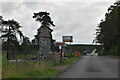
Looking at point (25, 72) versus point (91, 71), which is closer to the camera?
point (25, 72)

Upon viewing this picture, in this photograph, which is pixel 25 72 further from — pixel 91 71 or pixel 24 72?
pixel 91 71

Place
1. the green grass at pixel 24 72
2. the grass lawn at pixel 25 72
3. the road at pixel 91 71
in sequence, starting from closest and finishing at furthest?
the green grass at pixel 24 72 < the grass lawn at pixel 25 72 < the road at pixel 91 71

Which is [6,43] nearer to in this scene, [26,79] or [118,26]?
[118,26]

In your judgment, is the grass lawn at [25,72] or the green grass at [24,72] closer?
the green grass at [24,72]

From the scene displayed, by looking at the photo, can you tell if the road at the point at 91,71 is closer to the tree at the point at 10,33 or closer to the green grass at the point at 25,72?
the green grass at the point at 25,72

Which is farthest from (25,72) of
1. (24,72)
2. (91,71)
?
(91,71)

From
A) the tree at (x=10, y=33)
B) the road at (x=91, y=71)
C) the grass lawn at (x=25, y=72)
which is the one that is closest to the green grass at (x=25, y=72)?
the grass lawn at (x=25, y=72)

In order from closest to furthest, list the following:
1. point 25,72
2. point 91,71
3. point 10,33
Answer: point 25,72 < point 91,71 < point 10,33

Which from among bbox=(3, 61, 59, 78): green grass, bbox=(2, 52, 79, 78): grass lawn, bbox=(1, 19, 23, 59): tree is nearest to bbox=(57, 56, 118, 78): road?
bbox=(2, 52, 79, 78): grass lawn

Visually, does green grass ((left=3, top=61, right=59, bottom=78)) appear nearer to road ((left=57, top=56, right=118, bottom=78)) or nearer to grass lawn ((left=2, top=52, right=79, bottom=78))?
grass lawn ((left=2, top=52, right=79, bottom=78))

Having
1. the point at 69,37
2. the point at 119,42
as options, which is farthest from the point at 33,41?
the point at 69,37

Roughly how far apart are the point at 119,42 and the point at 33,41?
3557 centimetres

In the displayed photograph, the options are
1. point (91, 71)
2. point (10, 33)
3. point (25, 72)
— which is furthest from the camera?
point (10, 33)

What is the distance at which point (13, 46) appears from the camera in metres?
98.6
